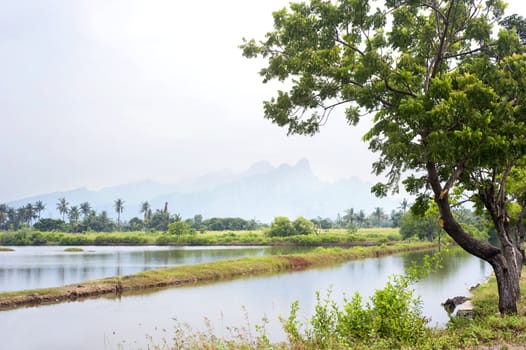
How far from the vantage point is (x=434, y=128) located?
10.9 meters

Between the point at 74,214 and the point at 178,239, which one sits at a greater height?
the point at 74,214

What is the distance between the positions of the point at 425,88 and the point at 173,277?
26.2 m

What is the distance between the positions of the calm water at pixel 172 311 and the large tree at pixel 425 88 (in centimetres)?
444

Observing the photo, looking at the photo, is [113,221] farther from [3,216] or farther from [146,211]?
[3,216]

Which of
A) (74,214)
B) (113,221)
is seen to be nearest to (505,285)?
(113,221)

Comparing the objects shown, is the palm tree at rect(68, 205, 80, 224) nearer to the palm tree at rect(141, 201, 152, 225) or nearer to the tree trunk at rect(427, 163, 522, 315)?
the palm tree at rect(141, 201, 152, 225)

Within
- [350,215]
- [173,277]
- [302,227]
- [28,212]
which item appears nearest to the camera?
[173,277]

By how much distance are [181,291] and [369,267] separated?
2331 centimetres

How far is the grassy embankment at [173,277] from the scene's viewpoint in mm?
25656

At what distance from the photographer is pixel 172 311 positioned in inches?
886

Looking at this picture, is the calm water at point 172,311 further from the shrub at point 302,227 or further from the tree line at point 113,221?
the tree line at point 113,221

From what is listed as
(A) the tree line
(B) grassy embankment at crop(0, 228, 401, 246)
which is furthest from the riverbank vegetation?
(A) the tree line

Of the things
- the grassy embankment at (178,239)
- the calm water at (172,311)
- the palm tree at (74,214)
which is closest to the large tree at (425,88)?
the calm water at (172,311)

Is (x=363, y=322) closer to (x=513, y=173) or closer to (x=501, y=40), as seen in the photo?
(x=501, y=40)
